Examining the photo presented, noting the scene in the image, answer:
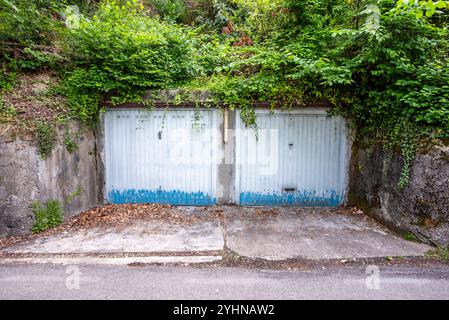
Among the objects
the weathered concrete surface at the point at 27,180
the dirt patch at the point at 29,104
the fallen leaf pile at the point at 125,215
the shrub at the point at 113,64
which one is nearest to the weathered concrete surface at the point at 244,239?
the fallen leaf pile at the point at 125,215

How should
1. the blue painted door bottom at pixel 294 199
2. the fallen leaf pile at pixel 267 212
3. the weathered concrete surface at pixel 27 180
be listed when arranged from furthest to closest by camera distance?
the blue painted door bottom at pixel 294 199 → the fallen leaf pile at pixel 267 212 → the weathered concrete surface at pixel 27 180

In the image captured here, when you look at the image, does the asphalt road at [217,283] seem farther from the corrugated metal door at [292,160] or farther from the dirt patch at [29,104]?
the corrugated metal door at [292,160]

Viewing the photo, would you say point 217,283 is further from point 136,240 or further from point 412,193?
point 412,193

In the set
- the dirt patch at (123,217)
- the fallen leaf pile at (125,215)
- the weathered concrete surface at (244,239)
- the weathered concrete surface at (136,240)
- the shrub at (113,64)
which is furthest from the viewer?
the shrub at (113,64)

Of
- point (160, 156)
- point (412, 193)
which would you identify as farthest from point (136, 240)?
point (412, 193)

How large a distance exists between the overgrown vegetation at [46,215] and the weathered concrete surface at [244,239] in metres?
0.35

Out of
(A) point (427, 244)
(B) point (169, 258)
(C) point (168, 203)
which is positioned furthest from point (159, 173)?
(A) point (427, 244)

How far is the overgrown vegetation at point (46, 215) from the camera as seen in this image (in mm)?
5820

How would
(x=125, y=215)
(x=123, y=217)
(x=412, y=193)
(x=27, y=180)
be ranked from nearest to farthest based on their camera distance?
1. (x=412, y=193)
2. (x=27, y=180)
3. (x=123, y=217)
4. (x=125, y=215)

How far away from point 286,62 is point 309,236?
3882 mm

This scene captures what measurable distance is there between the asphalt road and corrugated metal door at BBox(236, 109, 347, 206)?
3147mm

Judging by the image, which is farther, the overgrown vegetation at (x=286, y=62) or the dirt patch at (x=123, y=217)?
the dirt patch at (x=123, y=217)

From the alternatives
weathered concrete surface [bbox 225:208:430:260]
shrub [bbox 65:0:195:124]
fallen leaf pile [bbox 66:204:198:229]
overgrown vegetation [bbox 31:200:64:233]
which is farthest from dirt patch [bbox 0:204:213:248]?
shrub [bbox 65:0:195:124]

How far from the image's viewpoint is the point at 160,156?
7508 millimetres
